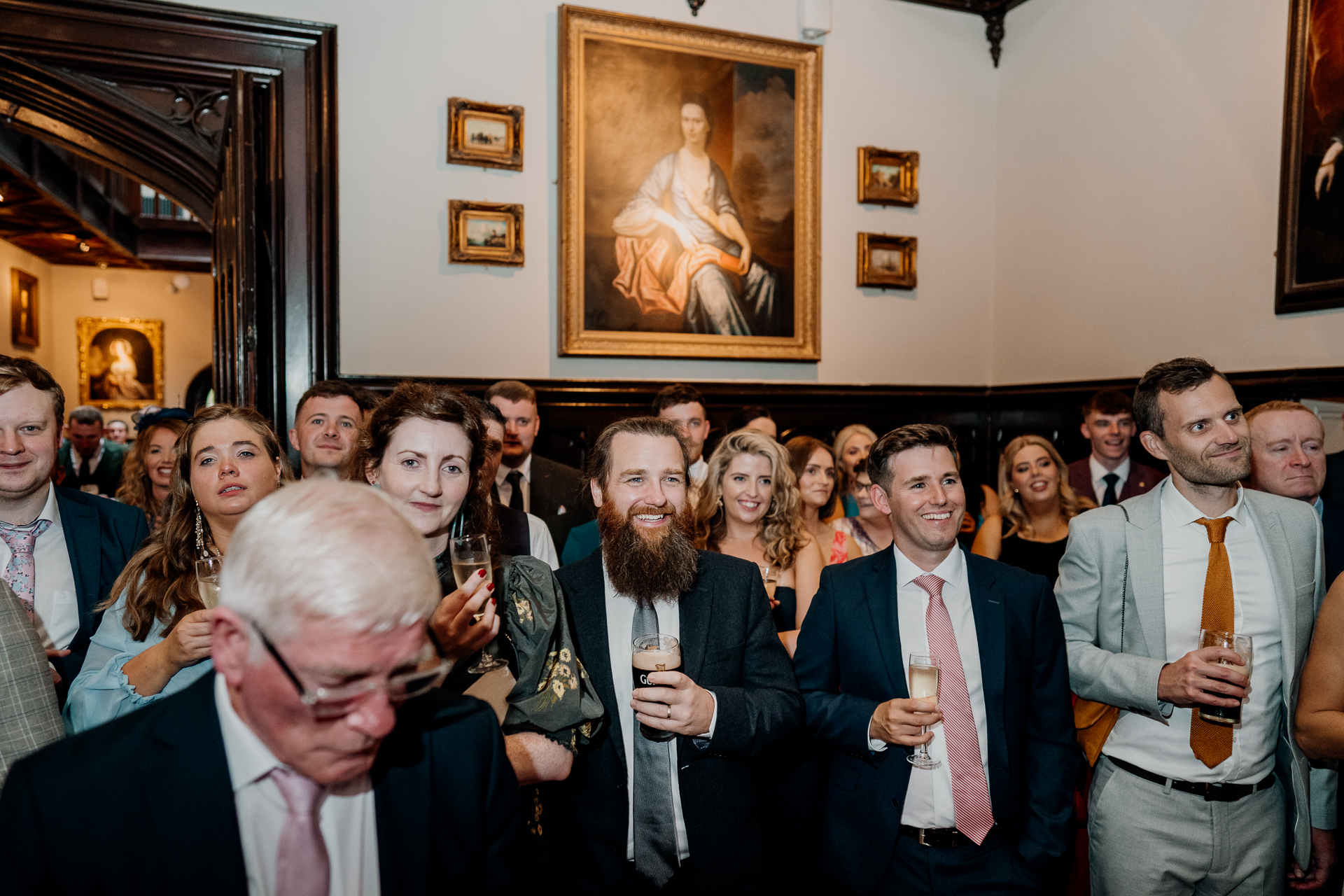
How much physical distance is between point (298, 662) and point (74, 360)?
14633 millimetres

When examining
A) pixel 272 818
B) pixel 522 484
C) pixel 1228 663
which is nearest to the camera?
pixel 272 818

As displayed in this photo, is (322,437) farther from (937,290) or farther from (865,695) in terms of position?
(937,290)

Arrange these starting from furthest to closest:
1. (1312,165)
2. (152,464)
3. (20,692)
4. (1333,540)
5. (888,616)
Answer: (1312,165) < (152,464) < (1333,540) < (888,616) < (20,692)

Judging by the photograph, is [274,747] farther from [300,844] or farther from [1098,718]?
[1098,718]

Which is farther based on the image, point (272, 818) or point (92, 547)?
point (92, 547)

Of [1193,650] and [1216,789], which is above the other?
[1193,650]

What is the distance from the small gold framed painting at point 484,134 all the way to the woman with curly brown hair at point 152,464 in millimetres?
2155

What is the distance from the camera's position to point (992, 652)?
7.08 ft

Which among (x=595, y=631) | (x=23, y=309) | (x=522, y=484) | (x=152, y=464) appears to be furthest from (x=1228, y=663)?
(x=23, y=309)

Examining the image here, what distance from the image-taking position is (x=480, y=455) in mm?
2098

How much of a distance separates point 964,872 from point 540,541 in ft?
5.68

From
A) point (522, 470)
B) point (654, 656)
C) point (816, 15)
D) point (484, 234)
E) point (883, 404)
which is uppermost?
point (816, 15)

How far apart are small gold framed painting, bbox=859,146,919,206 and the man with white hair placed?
5.51 m

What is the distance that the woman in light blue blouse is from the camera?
1859 mm
